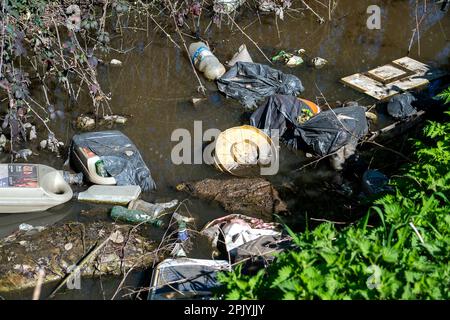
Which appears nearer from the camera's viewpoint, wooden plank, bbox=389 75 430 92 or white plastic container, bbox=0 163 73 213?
white plastic container, bbox=0 163 73 213

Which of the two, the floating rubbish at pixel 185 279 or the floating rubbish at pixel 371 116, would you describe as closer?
the floating rubbish at pixel 185 279

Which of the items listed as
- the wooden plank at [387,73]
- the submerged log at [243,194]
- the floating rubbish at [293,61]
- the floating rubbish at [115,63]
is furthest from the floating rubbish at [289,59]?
the submerged log at [243,194]

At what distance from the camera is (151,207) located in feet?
17.6

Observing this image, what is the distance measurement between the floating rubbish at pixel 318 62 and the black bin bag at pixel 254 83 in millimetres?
631

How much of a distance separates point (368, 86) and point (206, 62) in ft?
6.80

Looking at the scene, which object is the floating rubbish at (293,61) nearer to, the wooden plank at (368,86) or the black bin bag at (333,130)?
the wooden plank at (368,86)

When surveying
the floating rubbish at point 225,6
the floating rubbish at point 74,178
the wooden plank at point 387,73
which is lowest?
the floating rubbish at point 74,178

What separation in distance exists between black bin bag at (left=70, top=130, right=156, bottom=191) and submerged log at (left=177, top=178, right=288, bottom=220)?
15.4 inches

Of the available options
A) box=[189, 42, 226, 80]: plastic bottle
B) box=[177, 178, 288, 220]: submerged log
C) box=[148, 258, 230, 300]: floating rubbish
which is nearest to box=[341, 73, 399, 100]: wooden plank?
box=[189, 42, 226, 80]: plastic bottle

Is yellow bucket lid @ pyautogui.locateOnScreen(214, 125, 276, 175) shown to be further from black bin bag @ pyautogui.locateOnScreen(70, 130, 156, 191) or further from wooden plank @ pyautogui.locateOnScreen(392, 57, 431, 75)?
wooden plank @ pyautogui.locateOnScreen(392, 57, 431, 75)

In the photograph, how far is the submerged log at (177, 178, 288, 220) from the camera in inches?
212

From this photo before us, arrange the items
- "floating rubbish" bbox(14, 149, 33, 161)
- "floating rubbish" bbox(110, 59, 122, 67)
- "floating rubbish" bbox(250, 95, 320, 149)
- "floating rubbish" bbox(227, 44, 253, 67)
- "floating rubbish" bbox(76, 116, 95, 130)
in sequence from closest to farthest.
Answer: "floating rubbish" bbox(14, 149, 33, 161) → "floating rubbish" bbox(250, 95, 320, 149) → "floating rubbish" bbox(76, 116, 95, 130) → "floating rubbish" bbox(227, 44, 253, 67) → "floating rubbish" bbox(110, 59, 122, 67)

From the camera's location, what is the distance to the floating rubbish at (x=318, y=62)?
24.8 ft

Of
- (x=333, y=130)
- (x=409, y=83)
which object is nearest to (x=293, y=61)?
(x=409, y=83)
